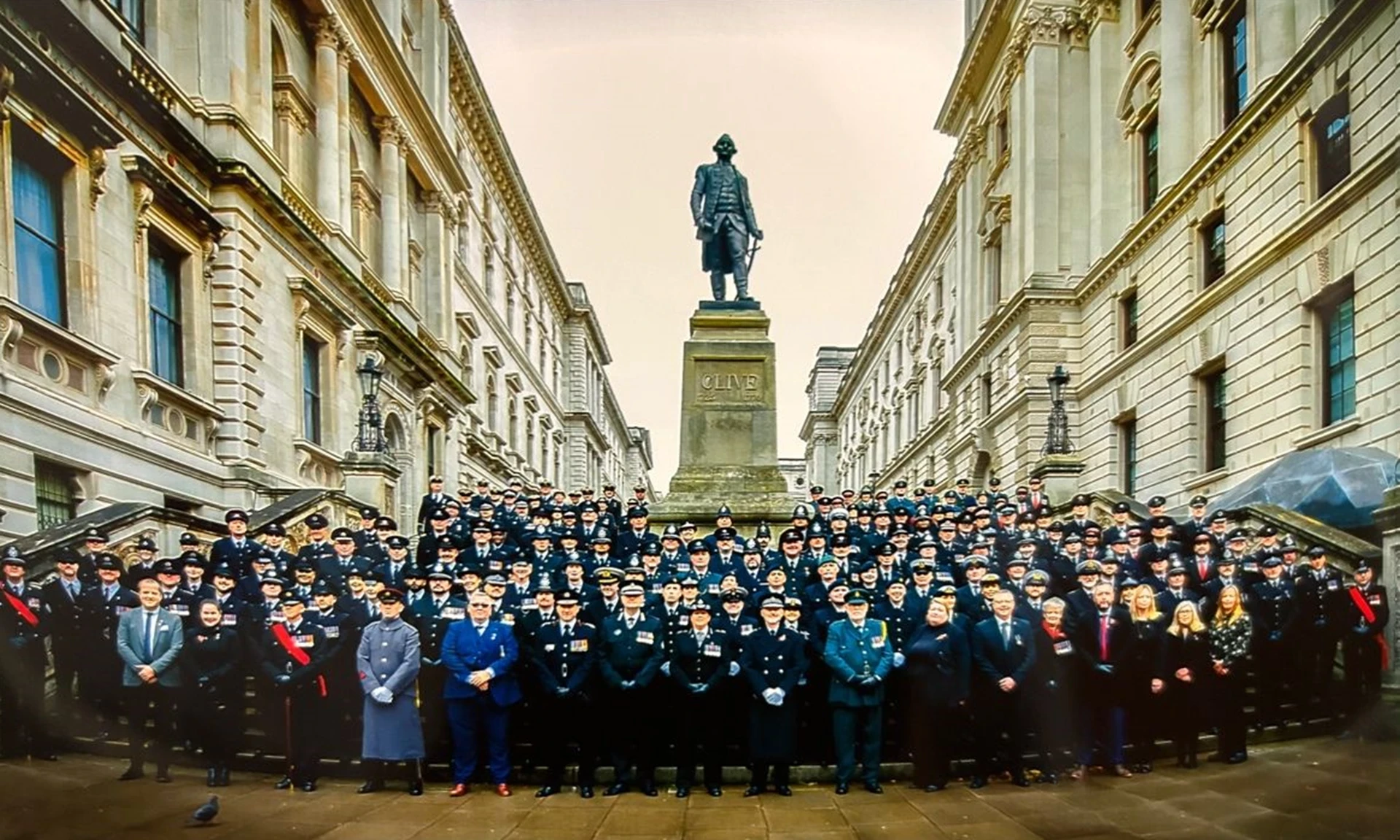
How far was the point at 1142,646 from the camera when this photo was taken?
8328mm

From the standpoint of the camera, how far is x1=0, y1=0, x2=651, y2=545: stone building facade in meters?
10.3

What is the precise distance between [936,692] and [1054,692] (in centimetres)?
109

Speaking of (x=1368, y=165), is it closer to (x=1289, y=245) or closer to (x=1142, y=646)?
(x=1289, y=245)

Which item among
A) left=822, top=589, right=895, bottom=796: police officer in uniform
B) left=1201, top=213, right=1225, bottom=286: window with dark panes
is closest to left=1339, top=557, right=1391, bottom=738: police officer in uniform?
left=822, top=589, right=895, bottom=796: police officer in uniform

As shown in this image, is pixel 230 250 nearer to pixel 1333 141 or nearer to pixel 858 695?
pixel 858 695

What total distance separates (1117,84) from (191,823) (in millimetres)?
27426

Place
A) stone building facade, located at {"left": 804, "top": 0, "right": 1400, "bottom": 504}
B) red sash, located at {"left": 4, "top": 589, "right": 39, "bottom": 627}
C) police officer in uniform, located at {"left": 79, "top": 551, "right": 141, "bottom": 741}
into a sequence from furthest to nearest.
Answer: stone building facade, located at {"left": 804, "top": 0, "right": 1400, "bottom": 504} < police officer in uniform, located at {"left": 79, "top": 551, "right": 141, "bottom": 741} < red sash, located at {"left": 4, "top": 589, "right": 39, "bottom": 627}

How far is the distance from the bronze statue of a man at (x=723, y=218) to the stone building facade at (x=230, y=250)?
811 centimetres

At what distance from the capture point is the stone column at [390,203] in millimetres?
26625

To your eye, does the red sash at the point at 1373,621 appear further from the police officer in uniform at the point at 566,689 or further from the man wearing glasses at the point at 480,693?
the man wearing glasses at the point at 480,693

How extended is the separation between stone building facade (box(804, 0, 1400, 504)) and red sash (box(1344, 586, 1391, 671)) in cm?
504

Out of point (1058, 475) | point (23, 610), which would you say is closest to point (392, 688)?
point (23, 610)

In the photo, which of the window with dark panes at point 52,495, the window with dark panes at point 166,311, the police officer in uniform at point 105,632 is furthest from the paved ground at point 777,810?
the window with dark panes at point 166,311

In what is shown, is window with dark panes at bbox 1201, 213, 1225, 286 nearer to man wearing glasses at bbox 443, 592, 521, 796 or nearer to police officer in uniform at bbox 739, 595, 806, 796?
police officer in uniform at bbox 739, 595, 806, 796
